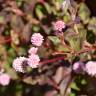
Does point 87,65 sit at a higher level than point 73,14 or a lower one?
lower

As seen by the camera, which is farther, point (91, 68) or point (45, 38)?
point (45, 38)

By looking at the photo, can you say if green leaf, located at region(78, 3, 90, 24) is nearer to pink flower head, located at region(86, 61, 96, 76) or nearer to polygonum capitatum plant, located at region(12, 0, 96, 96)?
polygonum capitatum plant, located at region(12, 0, 96, 96)

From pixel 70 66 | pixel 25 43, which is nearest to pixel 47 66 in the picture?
pixel 70 66

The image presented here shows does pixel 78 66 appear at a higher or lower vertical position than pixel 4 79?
higher

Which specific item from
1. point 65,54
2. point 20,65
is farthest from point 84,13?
point 20,65

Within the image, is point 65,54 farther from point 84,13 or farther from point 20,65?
point 84,13

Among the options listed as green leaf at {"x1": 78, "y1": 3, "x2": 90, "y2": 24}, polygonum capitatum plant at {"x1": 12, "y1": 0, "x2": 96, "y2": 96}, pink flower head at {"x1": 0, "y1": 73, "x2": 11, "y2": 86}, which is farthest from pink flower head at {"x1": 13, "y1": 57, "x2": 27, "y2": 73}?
green leaf at {"x1": 78, "y1": 3, "x2": 90, "y2": 24}

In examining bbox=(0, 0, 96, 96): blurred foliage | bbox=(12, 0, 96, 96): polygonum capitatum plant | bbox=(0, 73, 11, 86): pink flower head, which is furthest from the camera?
bbox=(0, 73, 11, 86): pink flower head

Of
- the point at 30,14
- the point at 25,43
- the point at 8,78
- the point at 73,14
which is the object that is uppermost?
the point at 73,14

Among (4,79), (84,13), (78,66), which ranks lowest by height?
(4,79)

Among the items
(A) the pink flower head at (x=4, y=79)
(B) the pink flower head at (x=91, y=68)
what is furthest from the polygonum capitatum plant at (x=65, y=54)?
(A) the pink flower head at (x=4, y=79)

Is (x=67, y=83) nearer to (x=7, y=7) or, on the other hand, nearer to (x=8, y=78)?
(x=8, y=78)
